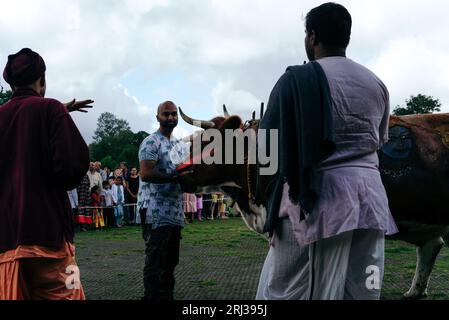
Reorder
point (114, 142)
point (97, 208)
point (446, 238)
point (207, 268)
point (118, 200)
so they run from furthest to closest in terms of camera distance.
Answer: point (114, 142), point (118, 200), point (97, 208), point (207, 268), point (446, 238)

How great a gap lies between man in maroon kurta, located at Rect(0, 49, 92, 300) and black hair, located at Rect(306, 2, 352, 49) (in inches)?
57.6

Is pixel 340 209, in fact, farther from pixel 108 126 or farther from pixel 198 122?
pixel 108 126

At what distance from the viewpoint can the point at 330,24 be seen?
337 cm

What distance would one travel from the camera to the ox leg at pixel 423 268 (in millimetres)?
6750

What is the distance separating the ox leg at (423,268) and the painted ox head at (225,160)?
7.13 feet

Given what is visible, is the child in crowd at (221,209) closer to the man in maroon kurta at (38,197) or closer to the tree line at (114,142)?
the man in maroon kurta at (38,197)

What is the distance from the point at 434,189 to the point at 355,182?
3.16 meters

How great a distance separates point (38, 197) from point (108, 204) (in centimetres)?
1625

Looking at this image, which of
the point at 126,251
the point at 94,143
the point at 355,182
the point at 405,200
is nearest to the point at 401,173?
the point at 405,200

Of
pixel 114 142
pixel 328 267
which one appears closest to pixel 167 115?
Result: pixel 328 267

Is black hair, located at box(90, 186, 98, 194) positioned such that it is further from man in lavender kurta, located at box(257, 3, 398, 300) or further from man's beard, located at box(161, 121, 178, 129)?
man in lavender kurta, located at box(257, 3, 398, 300)

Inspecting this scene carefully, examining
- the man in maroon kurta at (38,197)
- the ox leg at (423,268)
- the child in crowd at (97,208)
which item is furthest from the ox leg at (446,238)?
the child in crowd at (97,208)

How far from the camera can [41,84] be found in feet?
13.0
